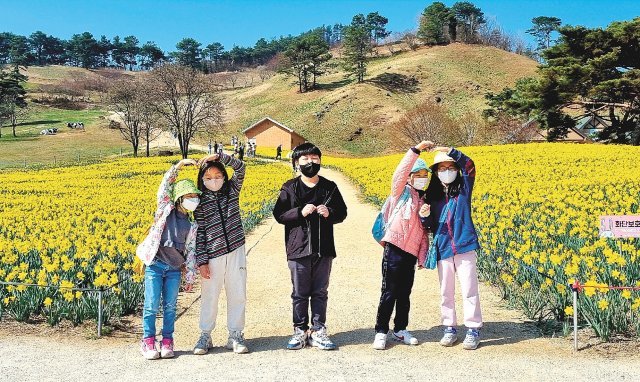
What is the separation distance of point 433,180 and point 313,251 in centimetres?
136

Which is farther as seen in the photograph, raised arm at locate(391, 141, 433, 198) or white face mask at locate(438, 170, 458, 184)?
white face mask at locate(438, 170, 458, 184)

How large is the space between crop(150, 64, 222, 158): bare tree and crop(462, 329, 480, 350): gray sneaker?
3787 centimetres

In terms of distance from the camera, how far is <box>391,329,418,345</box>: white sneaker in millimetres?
5411

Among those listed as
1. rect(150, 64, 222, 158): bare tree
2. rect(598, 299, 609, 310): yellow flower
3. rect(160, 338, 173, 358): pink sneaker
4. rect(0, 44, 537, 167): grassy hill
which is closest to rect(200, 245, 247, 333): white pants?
rect(160, 338, 173, 358): pink sneaker

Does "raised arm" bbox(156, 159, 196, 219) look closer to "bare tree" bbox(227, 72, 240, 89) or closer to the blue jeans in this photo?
the blue jeans

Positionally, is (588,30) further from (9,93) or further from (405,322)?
(9,93)

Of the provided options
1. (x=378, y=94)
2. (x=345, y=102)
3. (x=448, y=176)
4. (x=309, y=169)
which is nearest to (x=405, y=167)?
(x=448, y=176)

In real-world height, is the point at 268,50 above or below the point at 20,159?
above

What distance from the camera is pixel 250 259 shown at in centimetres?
992

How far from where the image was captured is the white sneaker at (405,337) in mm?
5411

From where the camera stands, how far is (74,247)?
27.7 feet

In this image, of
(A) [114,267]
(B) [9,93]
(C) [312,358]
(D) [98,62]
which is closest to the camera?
(C) [312,358]

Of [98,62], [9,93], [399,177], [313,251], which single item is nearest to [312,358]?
[313,251]

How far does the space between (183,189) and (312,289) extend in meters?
1.52
